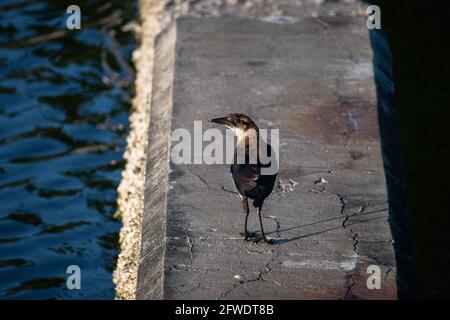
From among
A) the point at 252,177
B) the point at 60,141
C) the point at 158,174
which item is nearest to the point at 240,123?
the point at 252,177

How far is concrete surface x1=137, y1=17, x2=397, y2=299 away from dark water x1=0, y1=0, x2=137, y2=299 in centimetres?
92

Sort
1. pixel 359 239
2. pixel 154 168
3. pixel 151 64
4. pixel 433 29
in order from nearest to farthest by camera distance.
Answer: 1. pixel 359 239
2. pixel 154 168
3. pixel 151 64
4. pixel 433 29

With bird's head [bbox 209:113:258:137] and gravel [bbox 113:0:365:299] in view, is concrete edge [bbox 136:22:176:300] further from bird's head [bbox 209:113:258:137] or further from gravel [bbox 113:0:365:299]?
bird's head [bbox 209:113:258:137]

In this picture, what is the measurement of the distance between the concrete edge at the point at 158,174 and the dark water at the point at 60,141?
0.83 m

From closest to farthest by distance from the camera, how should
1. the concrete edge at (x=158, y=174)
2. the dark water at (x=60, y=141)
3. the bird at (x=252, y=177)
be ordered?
the bird at (x=252, y=177) < the concrete edge at (x=158, y=174) < the dark water at (x=60, y=141)

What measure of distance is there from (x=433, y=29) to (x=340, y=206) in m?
4.46

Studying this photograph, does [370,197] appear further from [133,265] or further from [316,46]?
[316,46]

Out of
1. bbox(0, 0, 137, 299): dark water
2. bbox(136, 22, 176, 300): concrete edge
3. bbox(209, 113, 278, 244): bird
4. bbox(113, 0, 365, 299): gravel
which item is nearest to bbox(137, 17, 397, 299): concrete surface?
bbox(136, 22, 176, 300): concrete edge

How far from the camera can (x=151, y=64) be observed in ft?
31.3

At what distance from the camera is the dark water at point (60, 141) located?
7797 mm

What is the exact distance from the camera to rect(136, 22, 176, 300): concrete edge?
6.03 metres

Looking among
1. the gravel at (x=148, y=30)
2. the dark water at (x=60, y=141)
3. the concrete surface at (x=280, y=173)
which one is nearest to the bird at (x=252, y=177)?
the concrete surface at (x=280, y=173)

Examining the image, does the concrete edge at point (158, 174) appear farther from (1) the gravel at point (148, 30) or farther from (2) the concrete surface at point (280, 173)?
(1) the gravel at point (148, 30)
